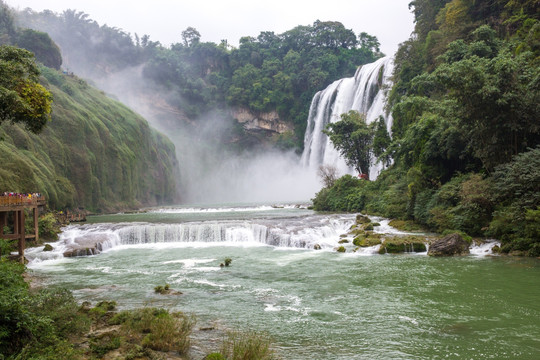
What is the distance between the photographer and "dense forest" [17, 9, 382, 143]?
80.6 m

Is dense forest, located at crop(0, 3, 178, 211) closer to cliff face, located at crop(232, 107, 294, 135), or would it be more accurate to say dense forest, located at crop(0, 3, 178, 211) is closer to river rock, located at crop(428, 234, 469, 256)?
river rock, located at crop(428, 234, 469, 256)

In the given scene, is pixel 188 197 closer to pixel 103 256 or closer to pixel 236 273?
pixel 103 256

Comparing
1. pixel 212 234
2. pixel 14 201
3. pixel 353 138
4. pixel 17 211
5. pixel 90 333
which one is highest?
pixel 353 138

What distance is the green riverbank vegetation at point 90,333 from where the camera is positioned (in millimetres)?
6668

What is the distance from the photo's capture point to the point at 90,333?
8.53 m

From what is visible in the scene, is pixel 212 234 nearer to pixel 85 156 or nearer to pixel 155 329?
pixel 155 329

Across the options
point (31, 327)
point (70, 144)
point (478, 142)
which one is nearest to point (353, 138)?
point (478, 142)

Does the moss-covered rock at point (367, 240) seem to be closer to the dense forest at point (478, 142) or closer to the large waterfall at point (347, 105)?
the dense forest at point (478, 142)

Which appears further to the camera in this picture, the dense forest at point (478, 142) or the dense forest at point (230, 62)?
the dense forest at point (230, 62)

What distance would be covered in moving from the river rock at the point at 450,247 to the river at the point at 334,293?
473mm

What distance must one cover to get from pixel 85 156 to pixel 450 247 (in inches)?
1467

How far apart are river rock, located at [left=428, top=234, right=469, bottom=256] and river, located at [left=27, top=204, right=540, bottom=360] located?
1.55 ft

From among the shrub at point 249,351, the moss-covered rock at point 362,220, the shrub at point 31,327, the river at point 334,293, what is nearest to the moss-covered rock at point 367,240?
the river at point 334,293

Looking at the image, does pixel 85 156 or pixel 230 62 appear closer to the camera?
pixel 85 156
